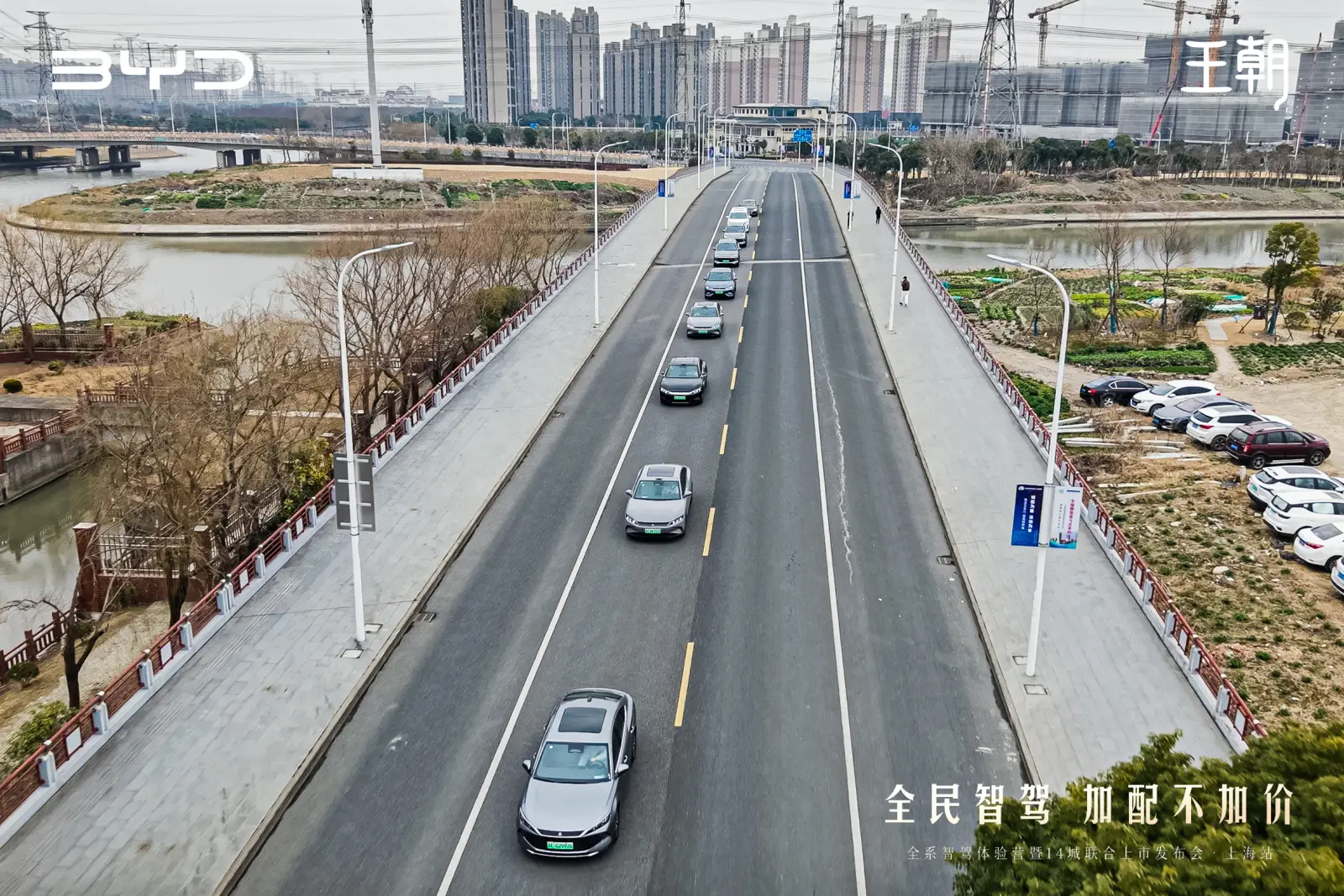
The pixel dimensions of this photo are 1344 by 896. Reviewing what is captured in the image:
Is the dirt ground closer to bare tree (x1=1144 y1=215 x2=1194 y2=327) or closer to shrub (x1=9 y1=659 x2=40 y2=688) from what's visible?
shrub (x1=9 y1=659 x2=40 y2=688)

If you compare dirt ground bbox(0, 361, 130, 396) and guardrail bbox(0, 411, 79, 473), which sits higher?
dirt ground bbox(0, 361, 130, 396)

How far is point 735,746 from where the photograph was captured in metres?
17.5

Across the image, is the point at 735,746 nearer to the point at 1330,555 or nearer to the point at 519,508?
the point at 519,508

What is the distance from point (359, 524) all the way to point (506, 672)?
409cm

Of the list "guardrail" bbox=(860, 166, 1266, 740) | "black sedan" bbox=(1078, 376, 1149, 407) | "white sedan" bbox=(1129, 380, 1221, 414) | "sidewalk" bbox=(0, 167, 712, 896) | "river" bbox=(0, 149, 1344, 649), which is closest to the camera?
"sidewalk" bbox=(0, 167, 712, 896)

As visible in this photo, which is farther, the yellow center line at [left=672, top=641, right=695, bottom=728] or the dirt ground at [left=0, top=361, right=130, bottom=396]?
Answer: the dirt ground at [left=0, top=361, right=130, bottom=396]

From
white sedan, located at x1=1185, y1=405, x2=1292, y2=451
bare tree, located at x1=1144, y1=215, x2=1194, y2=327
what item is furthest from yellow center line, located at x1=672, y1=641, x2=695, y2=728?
bare tree, located at x1=1144, y1=215, x2=1194, y2=327

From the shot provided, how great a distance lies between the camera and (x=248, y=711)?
59.0 ft

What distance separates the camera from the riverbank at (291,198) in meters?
108

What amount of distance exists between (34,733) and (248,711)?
4.74 m

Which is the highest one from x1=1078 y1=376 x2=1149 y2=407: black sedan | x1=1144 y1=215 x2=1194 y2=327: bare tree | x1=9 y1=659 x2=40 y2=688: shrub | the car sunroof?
x1=1144 y1=215 x2=1194 y2=327: bare tree

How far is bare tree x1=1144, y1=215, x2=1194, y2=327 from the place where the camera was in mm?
62438

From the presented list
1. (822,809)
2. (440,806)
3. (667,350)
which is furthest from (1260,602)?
(667,350)

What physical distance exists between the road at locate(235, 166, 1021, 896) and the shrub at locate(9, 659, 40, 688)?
1033cm
